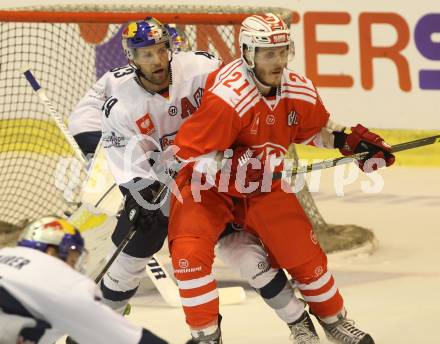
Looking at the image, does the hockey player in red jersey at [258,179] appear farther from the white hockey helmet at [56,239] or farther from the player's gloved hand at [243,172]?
the white hockey helmet at [56,239]

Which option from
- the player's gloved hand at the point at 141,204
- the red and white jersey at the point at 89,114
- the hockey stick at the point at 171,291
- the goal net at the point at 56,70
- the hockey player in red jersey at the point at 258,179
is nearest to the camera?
the hockey player in red jersey at the point at 258,179

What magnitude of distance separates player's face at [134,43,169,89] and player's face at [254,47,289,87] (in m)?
0.36

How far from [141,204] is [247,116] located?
1.47 feet

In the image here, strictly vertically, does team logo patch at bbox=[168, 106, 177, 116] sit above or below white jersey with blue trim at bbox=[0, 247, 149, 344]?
below

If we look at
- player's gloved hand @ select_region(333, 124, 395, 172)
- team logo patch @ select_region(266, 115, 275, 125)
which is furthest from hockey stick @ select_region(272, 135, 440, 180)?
team logo patch @ select_region(266, 115, 275, 125)

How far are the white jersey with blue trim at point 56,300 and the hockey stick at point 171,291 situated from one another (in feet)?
6.77

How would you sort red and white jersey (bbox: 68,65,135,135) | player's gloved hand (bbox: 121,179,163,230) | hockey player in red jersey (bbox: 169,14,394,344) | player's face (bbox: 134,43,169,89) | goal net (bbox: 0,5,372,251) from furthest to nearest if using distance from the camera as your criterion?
goal net (bbox: 0,5,372,251)
red and white jersey (bbox: 68,65,135,135)
player's face (bbox: 134,43,169,89)
player's gloved hand (bbox: 121,179,163,230)
hockey player in red jersey (bbox: 169,14,394,344)

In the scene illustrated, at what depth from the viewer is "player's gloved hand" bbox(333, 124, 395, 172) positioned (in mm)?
4426

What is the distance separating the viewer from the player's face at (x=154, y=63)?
4422mm

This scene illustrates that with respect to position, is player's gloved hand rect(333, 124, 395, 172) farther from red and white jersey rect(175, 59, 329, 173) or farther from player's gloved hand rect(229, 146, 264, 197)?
player's gloved hand rect(229, 146, 264, 197)

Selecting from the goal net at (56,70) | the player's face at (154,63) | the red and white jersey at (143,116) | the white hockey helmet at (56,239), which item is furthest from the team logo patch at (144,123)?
the goal net at (56,70)

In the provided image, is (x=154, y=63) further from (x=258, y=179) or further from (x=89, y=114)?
(x=89, y=114)

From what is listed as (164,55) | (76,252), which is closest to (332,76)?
(164,55)

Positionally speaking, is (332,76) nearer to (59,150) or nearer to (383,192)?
(383,192)
